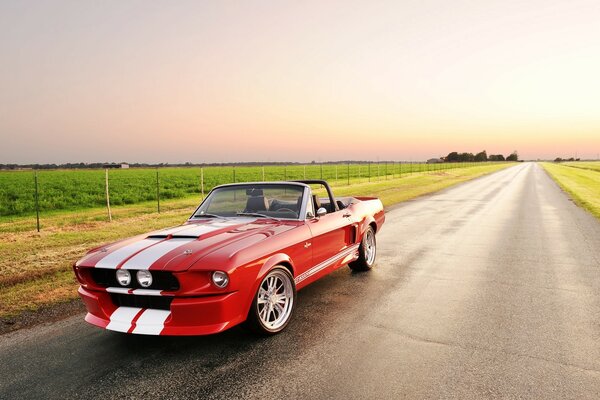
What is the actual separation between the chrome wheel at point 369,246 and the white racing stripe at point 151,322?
147 inches

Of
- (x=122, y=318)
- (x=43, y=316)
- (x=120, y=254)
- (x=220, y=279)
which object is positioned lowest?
(x=43, y=316)

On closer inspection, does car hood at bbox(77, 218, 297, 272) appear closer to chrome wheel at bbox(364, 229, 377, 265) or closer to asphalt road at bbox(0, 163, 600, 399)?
asphalt road at bbox(0, 163, 600, 399)

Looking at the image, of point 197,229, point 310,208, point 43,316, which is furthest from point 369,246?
point 43,316

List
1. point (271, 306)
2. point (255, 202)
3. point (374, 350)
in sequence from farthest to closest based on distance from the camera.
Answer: point (255, 202)
point (271, 306)
point (374, 350)

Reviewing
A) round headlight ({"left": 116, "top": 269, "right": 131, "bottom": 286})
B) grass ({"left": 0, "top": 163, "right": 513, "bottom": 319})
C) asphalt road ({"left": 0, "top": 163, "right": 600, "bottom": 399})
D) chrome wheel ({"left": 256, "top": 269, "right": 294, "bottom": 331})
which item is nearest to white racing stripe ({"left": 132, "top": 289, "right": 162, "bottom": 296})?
round headlight ({"left": 116, "top": 269, "right": 131, "bottom": 286})

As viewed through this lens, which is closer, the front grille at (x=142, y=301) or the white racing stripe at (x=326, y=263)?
the front grille at (x=142, y=301)

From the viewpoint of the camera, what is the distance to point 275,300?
4328mm

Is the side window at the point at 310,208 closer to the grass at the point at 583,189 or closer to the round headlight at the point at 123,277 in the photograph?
the round headlight at the point at 123,277

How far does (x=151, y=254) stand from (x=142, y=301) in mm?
409

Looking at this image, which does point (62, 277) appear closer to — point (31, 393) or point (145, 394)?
point (31, 393)

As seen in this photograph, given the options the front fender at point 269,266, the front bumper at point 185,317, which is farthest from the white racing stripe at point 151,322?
the front fender at point 269,266

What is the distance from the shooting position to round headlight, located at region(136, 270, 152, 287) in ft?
12.1

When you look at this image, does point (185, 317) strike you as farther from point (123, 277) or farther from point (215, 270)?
point (123, 277)

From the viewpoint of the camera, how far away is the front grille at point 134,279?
12.0ft
